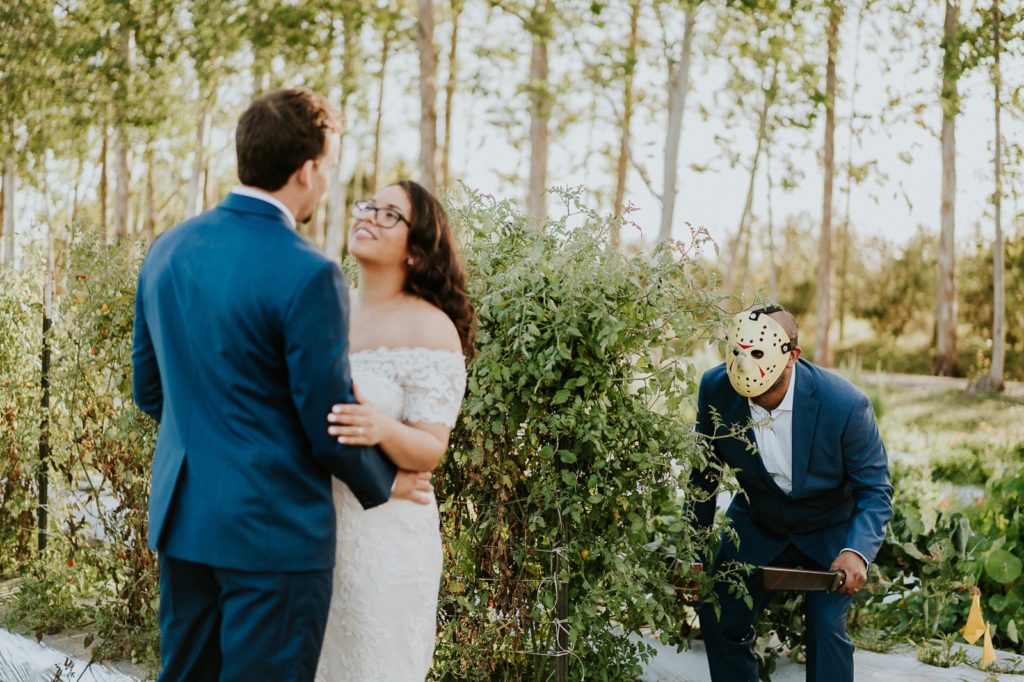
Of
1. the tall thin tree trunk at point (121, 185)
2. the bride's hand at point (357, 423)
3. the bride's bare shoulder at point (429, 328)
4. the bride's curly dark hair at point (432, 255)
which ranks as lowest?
the bride's hand at point (357, 423)

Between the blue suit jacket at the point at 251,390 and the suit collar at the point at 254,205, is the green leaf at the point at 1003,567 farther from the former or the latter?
the suit collar at the point at 254,205

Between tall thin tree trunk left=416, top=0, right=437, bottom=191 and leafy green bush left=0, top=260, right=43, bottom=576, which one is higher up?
tall thin tree trunk left=416, top=0, right=437, bottom=191

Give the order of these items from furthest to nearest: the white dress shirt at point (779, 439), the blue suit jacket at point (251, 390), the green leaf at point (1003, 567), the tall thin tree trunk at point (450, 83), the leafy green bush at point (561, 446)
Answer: the tall thin tree trunk at point (450, 83), the green leaf at point (1003, 567), the white dress shirt at point (779, 439), the leafy green bush at point (561, 446), the blue suit jacket at point (251, 390)

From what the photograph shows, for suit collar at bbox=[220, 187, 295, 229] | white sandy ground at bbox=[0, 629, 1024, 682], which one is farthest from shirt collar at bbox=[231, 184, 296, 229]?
white sandy ground at bbox=[0, 629, 1024, 682]

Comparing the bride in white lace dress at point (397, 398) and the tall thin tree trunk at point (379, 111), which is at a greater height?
the tall thin tree trunk at point (379, 111)

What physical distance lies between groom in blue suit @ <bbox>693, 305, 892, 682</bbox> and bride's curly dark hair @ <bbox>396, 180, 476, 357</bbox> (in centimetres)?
157

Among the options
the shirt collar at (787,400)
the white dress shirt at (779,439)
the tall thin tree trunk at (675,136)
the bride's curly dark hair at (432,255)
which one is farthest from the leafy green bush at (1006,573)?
the tall thin tree trunk at (675,136)

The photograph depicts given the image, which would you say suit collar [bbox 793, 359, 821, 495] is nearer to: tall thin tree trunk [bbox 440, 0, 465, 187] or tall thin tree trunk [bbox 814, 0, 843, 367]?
tall thin tree trunk [bbox 814, 0, 843, 367]

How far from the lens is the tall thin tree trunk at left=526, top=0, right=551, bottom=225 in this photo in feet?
60.4

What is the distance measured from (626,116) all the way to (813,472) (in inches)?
759

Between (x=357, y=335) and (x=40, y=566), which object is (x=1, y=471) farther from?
(x=357, y=335)

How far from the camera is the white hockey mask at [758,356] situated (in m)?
4.23

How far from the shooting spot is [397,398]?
2773mm

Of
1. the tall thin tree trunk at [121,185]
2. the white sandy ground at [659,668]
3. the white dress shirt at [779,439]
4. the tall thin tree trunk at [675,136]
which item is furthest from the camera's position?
the tall thin tree trunk at [121,185]
